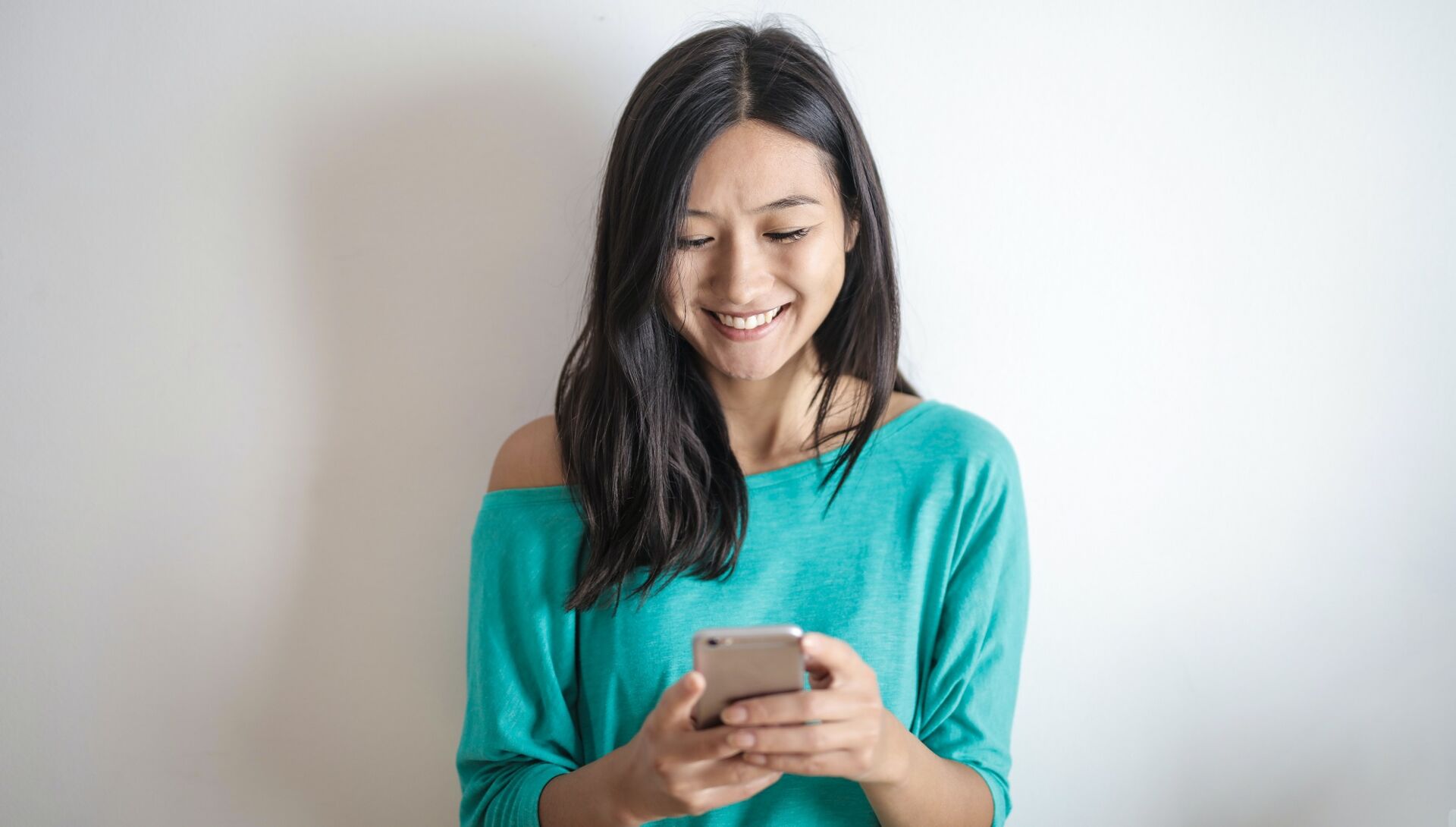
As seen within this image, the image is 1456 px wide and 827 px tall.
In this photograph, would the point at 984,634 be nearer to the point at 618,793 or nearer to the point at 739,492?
the point at 739,492

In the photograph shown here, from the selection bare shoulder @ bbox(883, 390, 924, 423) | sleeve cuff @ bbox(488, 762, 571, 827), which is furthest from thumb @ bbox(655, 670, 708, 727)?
bare shoulder @ bbox(883, 390, 924, 423)

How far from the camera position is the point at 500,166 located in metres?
1.37

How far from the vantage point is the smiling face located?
107 centimetres

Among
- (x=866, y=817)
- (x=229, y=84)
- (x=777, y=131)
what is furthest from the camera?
(x=229, y=84)

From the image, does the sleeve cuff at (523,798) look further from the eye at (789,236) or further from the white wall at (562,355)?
the eye at (789,236)

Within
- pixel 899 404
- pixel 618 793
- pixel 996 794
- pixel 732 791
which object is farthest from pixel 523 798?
pixel 899 404

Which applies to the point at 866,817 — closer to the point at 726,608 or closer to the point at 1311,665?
the point at 726,608

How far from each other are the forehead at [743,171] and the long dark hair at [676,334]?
0.6 inches

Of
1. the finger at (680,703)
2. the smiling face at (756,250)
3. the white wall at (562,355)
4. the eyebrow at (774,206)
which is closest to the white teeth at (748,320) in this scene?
the smiling face at (756,250)

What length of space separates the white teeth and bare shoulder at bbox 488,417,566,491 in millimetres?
309

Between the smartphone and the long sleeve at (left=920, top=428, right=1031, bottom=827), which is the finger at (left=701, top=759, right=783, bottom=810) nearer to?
the smartphone

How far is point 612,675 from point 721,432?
35cm

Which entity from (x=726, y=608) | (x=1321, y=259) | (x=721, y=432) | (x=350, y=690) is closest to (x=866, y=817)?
(x=726, y=608)

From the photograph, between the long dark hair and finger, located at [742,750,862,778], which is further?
the long dark hair
